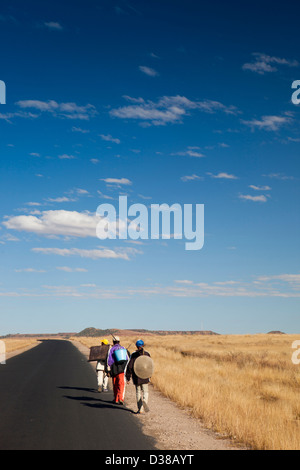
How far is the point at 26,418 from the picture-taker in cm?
1094

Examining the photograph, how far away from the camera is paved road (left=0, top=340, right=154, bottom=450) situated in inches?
324

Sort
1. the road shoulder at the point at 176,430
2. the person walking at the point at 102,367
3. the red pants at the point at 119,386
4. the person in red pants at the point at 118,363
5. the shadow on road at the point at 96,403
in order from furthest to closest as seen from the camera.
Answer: the person walking at the point at 102,367 → the red pants at the point at 119,386 → the shadow on road at the point at 96,403 → the person in red pants at the point at 118,363 → the road shoulder at the point at 176,430

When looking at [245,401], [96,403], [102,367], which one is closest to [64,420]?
[96,403]

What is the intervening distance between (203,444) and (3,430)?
13.5ft

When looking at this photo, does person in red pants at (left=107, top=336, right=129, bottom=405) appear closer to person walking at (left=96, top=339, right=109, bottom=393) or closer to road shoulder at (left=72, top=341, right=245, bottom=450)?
road shoulder at (left=72, top=341, right=245, bottom=450)

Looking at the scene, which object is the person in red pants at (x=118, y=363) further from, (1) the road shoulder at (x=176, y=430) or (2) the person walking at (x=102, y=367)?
(2) the person walking at (x=102, y=367)

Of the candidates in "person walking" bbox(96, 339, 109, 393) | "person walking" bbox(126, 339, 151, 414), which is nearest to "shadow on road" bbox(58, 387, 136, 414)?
"person walking" bbox(126, 339, 151, 414)

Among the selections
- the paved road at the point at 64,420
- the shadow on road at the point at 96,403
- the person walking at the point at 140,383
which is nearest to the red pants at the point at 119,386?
the shadow on road at the point at 96,403

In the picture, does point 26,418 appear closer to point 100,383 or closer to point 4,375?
point 100,383

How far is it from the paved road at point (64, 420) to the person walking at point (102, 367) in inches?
16.1

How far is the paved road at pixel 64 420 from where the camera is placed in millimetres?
8242
